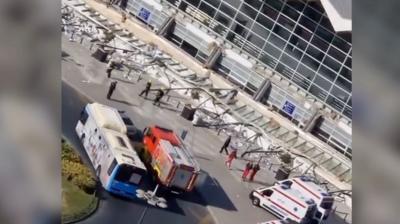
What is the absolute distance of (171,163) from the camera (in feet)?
59.0

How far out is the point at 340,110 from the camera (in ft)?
90.9

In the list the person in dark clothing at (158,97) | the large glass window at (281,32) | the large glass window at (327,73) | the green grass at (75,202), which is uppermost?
the large glass window at (281,32)

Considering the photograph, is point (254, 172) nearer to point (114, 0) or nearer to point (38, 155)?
point (114, 0)

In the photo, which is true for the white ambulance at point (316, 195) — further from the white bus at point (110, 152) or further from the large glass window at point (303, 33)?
the large glass window at point (303, 33)

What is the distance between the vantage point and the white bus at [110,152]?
17.2 m

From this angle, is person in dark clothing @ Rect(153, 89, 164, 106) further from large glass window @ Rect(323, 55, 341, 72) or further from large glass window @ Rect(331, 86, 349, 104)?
large glass window @ Rect(323, 55, 341, 72)

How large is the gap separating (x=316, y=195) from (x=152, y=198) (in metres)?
5.63

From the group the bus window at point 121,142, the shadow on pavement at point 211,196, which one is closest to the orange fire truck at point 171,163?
the shadow on pavement at point 211,196

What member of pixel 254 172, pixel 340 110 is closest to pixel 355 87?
pixel 254 172

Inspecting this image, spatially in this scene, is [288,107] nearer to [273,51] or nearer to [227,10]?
[273,51]

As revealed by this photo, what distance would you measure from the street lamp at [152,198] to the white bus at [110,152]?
230mm

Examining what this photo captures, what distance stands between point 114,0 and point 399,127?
29.5 meters

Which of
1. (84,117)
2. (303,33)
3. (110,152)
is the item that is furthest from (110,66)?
(303,33)

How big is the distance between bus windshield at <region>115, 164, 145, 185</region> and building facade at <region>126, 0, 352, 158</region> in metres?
11.8
